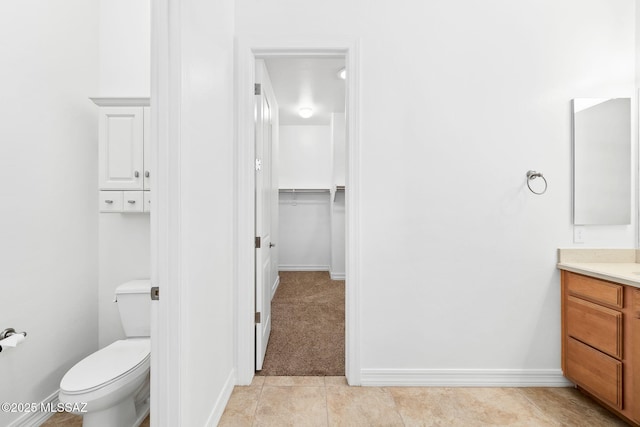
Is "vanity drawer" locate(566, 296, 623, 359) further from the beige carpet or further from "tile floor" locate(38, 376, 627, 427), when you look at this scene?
the beige carpet

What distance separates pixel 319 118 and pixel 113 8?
10.9 feet

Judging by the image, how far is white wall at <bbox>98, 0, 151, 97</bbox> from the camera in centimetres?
223

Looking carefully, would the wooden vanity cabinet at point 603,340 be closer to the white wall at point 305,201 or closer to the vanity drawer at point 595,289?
the vanity drawer at point 595,289

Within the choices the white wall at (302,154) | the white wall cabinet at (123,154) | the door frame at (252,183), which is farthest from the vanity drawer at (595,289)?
the white wall at (302,154)

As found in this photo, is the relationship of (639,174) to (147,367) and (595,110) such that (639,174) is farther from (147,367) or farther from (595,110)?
(147,367)

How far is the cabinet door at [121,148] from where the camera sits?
6.62 ft

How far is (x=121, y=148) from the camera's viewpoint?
2.03m

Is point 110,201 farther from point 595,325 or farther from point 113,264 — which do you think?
point 595,325

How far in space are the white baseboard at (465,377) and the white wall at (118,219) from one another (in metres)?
1.78


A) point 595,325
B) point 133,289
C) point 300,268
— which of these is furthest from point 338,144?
point 595,325

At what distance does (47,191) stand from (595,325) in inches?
130

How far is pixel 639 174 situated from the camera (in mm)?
2031

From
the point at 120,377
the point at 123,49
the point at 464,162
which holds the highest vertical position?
the point at 123,49

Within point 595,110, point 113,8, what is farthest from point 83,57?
point 595,110
